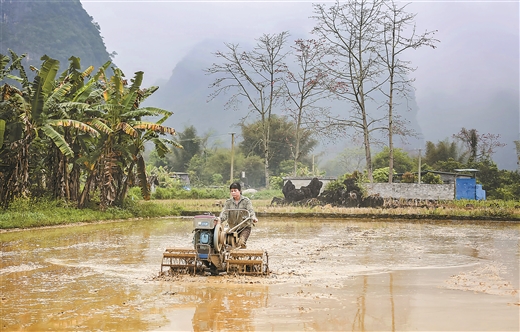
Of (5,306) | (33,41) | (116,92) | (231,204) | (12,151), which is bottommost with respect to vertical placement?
(5,306)

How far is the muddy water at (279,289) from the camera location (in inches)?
252

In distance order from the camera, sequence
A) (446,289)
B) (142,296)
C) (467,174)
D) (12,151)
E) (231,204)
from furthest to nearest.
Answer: (467,174) < (12,151) < (231,204) < (446,289) < (142,296)

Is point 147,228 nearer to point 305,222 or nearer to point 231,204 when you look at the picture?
point 305,222

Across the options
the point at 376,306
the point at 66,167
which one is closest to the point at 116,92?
the point at 66,167

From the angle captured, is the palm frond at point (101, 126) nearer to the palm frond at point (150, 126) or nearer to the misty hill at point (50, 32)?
the palm frond at point (150, 126)

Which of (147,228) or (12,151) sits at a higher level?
(12,151)

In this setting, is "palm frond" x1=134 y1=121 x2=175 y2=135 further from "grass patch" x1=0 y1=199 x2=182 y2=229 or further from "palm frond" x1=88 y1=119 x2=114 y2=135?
"grass patch" x1=0 y1=199 x2=182 y2=229

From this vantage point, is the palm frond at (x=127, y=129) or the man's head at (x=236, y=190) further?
the palm frond at (x=127, y=129)

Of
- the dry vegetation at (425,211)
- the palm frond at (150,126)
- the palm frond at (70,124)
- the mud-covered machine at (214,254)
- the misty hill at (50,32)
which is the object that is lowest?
the mud-covered machine at (214,254)

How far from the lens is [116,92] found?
22.4 metres

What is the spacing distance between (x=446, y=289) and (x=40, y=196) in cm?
1766

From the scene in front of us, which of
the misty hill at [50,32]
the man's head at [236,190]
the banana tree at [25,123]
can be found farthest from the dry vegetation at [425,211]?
the misty hill at [50,32]

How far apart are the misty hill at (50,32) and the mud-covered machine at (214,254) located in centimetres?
10038

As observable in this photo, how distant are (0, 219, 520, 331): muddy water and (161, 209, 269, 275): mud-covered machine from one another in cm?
26
